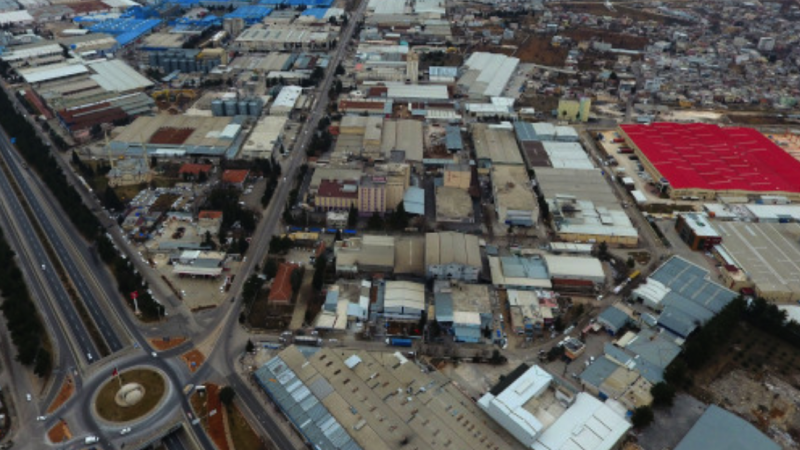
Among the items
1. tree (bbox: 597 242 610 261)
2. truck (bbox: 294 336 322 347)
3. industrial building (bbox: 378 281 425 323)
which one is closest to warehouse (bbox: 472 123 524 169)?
tree (bbox: 597 242 610 261)

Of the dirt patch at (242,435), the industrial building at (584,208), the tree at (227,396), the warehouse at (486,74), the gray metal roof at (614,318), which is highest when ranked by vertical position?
the tree at (227,396)

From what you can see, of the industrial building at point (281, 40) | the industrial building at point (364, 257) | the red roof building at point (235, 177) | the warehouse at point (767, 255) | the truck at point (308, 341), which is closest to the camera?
the truck at point (308, 341)

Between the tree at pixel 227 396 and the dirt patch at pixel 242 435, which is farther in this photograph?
the tree at pixel 227 396

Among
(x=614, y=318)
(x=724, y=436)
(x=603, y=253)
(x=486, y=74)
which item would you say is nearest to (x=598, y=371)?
(x=614, y=318)

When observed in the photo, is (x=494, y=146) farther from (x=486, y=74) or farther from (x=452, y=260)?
(x=486, y=74)

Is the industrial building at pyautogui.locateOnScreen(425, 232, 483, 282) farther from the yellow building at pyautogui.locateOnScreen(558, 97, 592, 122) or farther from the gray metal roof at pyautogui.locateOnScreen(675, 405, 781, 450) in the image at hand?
the yellow building at pyautogui.locateOnScreen(558, 97, 592, 122)

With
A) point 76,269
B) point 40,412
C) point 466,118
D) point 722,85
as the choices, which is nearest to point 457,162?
point 466,118

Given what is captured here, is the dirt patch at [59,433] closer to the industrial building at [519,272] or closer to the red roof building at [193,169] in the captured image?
the industrial building at [519,272]

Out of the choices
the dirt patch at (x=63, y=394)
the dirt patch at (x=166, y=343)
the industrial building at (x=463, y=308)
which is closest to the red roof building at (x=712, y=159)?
the industrial building at (x=463, y=308)
